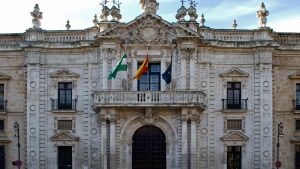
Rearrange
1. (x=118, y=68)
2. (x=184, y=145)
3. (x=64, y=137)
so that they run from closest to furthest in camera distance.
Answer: (x=118, y=68) < (x=184, y=145) < (x=64, y=137)

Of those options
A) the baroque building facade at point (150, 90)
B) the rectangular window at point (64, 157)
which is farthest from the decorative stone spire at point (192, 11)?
the rectangular window at point (64, 157)

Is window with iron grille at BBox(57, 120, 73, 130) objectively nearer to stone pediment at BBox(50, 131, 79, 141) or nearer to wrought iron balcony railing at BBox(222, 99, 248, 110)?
stone pediment at BBox(50, 131, 79, 141)

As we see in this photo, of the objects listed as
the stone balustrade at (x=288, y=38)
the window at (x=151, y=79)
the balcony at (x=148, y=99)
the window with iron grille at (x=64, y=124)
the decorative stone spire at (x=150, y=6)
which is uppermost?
the decorative stone spire at (x=150, y=6)

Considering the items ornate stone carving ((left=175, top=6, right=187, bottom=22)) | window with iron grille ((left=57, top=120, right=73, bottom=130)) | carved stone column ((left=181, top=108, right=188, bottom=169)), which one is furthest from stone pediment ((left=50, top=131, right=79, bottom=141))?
ornate stone carving ((left=175, top=6, right=187, bottom=22))

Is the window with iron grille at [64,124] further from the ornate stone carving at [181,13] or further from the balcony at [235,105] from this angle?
the balcony at [235,105]

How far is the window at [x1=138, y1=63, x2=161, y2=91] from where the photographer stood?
125 ft

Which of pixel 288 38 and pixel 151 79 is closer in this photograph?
pixel 151 79

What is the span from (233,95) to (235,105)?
719 millimetres

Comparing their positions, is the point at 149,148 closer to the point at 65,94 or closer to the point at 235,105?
the point at 235,105

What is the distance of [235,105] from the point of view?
3838 cm

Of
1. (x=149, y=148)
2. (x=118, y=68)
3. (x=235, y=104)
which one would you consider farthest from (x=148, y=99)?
(x=235, y=104)

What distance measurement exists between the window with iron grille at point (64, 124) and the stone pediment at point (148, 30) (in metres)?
6.96

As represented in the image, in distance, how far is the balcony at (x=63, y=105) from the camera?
38.2 m

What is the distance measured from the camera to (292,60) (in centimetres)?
3897
